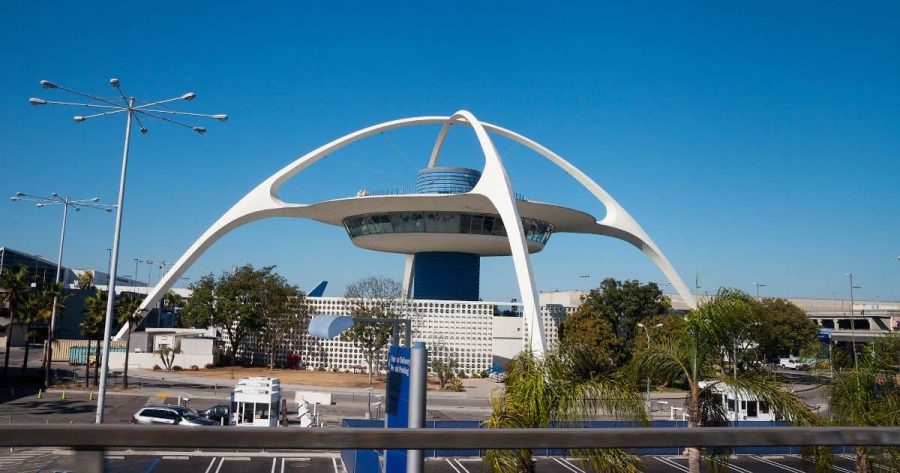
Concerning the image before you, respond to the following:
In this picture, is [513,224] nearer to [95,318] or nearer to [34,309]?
[95,318]

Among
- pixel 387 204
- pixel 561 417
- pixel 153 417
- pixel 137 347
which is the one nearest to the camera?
pixel 561 417

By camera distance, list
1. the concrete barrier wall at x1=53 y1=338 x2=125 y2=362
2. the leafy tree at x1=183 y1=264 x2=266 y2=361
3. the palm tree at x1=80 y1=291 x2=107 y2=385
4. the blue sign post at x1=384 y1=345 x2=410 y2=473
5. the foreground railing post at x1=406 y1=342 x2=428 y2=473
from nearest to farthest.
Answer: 1. the foreground railing post at x1=406 y1=342 x2=428 y2=473
2. the blue sign post at x1=384 y1=345 x2=410 y2=473
3. the palm tree at x1=80 y1=291 x2=107 y2=385
4. the leafy tree at x1=183 y1=264 x2=266 y2=361
5. the concrete barrier wall at x1=53 y1=338 x2=125 y2=362

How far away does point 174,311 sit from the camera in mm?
117875

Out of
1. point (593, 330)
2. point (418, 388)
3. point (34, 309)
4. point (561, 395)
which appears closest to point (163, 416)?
point (34, 309)

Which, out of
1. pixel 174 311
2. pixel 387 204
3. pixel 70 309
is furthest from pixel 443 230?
pixel 174 311

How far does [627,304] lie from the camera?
64.2 m

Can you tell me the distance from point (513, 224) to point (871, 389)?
37.4 m

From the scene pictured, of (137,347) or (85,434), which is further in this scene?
(137,347)

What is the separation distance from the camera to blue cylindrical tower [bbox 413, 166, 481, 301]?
66500 mm

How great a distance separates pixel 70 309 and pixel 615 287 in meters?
63.1

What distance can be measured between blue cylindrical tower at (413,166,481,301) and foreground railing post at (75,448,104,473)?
6327cm

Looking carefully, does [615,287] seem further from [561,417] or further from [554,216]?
[561,417]

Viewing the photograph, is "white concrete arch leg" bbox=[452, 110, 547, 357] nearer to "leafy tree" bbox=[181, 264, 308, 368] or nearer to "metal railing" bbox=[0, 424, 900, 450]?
"leafy tree" bbox=[181, 264, 308, 368]

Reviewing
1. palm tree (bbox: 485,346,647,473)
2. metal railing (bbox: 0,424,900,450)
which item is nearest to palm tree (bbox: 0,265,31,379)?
palm tree (bbox: 485,346,647,473)
